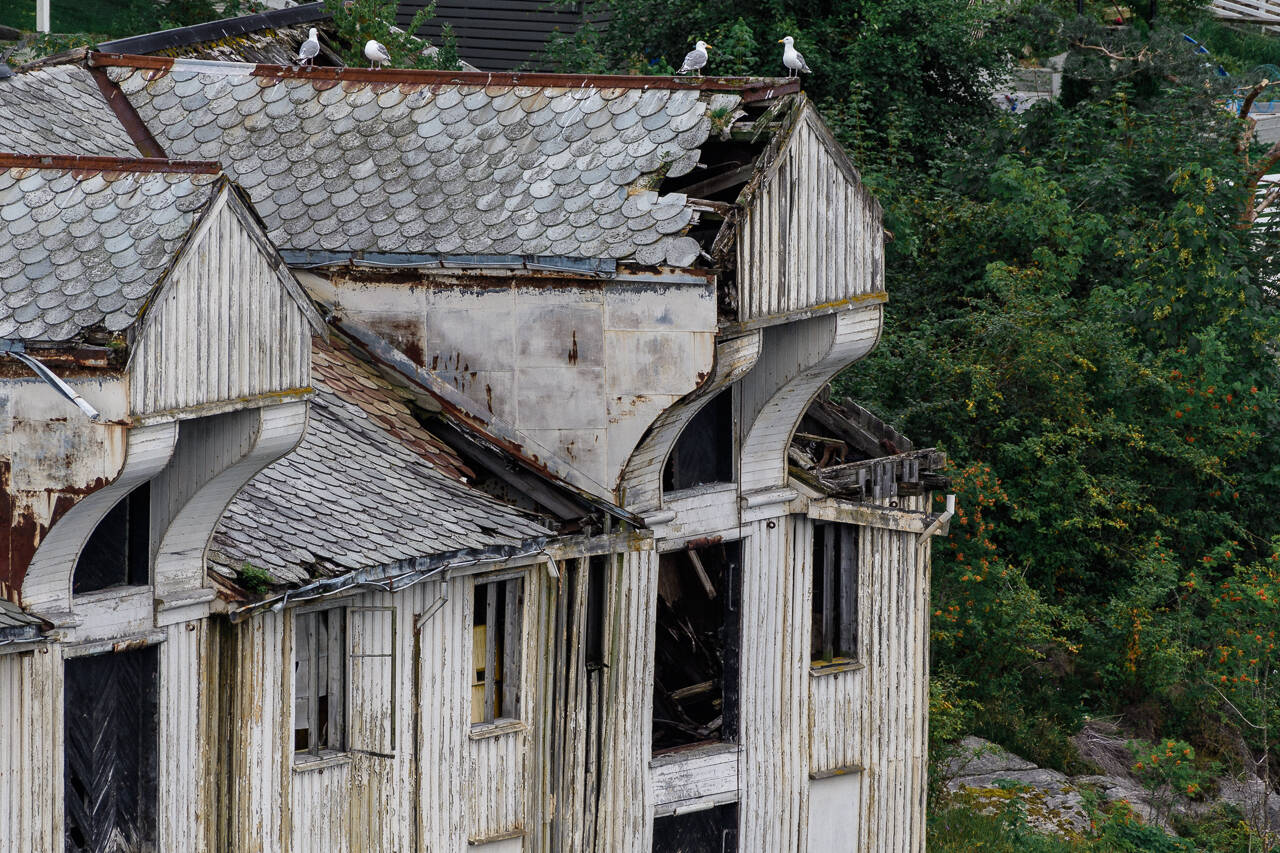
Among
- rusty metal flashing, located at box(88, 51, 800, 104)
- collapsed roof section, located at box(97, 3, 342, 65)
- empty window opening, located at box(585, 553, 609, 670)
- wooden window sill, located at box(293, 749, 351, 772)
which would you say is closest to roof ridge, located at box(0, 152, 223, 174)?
wooden window sill, located at box(293, 749, 351, 772)

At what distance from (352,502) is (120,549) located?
2.43m

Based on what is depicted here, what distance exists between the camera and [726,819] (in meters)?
19.2

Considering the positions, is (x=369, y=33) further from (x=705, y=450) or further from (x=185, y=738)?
(x=185, y=738)

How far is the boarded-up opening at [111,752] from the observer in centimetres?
1383

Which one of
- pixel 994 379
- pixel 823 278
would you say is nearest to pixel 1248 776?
pixel 994 379

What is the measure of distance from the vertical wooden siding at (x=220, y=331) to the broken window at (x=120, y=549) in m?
1.04

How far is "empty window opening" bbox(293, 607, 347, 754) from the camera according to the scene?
1566 cm

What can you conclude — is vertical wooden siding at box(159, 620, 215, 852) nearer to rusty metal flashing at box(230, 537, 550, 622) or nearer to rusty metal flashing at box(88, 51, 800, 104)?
rusty metal flashing at box(230, 537, 550, 622)

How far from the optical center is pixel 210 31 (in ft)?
72.9

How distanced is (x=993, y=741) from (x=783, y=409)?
10.7 meters

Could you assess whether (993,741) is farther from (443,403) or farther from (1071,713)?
(443,403)

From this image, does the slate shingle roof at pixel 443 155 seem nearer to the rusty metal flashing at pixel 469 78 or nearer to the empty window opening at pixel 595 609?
the rusty metal flashing at pixel 469 78

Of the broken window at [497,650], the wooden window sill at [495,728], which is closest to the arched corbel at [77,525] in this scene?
the broken window at [497,650]

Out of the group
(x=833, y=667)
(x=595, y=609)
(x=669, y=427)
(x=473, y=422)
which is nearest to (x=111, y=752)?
(x=473, y=422)
